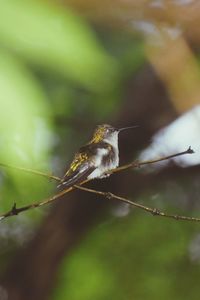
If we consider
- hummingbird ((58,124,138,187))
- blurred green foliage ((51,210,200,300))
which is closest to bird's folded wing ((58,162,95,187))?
hummingbird ((58,124,138,187))

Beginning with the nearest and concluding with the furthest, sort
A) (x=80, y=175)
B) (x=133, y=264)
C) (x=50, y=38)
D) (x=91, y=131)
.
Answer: (x=50, y=38)
(x=80, y=175)
(x=91, y=131)
(x=133, y=264)

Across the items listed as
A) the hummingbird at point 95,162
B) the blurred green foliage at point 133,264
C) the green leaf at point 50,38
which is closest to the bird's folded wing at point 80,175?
the hummingbird at point 95,162

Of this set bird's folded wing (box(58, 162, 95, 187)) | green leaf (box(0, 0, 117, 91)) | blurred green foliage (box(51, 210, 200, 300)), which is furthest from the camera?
blurred green foliage (box(51, 210, 200, 300))

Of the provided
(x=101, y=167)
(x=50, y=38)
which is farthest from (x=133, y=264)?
(x=50, y=38)

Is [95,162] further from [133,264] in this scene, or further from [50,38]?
[133,264]

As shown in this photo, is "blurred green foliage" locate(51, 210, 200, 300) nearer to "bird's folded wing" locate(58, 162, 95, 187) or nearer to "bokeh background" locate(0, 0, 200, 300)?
"bokeh background" locate(0, 0, 200, 300)

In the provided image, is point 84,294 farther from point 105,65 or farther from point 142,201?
point 105,65

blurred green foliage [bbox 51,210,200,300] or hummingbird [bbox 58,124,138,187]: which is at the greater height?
blurred green foliage [bbox 51,210,200,300]

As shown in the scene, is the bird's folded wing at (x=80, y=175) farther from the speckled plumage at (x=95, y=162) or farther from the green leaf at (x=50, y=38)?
the green leaf at (x=50, y=38)

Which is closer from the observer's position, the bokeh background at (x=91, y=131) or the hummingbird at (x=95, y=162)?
the bokeh background at (x=91, y=131)
